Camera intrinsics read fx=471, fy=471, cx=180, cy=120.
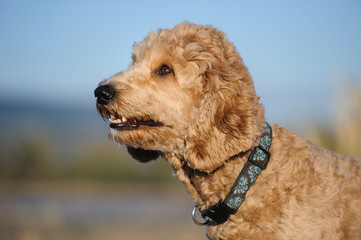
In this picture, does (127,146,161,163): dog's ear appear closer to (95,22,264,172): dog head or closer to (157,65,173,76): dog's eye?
(95,22,264,172): dog head

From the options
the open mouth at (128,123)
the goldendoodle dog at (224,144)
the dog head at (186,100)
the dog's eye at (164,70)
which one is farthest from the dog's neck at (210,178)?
the dog's eye at (164,70)

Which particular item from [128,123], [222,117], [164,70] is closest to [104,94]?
[128,123]

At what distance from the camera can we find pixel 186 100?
3.66 m

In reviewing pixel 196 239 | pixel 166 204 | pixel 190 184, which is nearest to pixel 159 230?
pixel 196 239

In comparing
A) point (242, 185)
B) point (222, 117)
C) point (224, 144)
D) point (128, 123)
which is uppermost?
point (128, 123)

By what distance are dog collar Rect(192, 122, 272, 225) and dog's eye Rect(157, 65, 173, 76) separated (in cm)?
91

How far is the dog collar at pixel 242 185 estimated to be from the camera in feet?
11.0

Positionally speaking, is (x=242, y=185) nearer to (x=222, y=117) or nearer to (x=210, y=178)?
(x=210, y=178)

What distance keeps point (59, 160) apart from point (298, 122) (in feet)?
23.7

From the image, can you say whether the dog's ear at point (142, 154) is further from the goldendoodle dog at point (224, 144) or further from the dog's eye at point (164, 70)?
the dog's eye at point (164, 70)

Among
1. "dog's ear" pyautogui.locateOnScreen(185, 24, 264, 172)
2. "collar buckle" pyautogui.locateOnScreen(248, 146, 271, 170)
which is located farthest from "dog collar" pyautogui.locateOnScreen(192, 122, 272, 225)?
"dog's ear" pyautogui.locateOnScreen(185, 24, 264, 172)

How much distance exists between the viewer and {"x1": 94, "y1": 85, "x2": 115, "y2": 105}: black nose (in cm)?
358

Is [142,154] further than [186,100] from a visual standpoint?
Yes

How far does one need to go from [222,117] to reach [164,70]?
64cm
